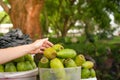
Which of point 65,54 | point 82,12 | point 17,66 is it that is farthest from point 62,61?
point 82,12

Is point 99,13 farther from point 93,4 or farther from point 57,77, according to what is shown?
point 57,77

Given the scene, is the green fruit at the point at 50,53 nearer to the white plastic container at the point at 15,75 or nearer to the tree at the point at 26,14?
the white plastic container at the point at 15,75

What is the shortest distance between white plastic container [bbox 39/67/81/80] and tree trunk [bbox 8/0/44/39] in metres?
7.70

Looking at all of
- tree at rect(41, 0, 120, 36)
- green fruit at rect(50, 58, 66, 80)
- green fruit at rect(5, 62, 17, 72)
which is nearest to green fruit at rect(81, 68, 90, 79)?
green fruit at rect(50, 58, 66, 80)

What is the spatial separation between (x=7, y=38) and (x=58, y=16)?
2376cm

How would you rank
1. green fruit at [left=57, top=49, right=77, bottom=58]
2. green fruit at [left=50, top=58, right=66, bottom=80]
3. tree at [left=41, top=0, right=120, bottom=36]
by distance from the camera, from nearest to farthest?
green fruit at [left=50, top=58, right=66, bottom=80] → green fruit at [left=57, top=49, right=77, bottom=58] → tree at [left=41, top=0, right=120, bottom=36]

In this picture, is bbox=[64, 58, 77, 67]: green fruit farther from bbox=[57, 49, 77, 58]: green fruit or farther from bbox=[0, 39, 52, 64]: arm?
bbox=[0, 39, 52, 64]: arm

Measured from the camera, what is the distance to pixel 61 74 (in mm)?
2170

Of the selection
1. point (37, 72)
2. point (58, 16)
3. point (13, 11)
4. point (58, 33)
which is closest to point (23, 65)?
point (37, 72)

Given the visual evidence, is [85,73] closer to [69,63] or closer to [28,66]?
[69,63]

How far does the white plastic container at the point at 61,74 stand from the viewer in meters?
2.17

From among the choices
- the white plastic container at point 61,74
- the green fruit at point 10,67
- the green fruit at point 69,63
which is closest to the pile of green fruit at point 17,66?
the green fruit at point 10,67

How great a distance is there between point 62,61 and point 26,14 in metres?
8.03

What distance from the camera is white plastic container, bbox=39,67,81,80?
2.17 metres
